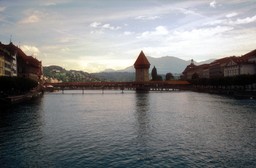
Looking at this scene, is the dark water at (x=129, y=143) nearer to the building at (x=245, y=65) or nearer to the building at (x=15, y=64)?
the building at (x=15, y=64)

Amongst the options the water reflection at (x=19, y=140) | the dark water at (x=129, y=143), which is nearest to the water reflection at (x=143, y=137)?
the dark water at (x=129, y=143)

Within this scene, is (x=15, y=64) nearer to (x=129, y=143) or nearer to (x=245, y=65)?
(x=245, y=65)

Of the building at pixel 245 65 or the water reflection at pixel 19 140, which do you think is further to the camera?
the building at pixel 245 65

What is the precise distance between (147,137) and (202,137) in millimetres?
5364

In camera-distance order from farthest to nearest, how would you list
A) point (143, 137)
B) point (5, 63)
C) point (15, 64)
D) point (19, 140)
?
point (15, 64) → point (5, 63) → point (143, 137) → point (19, 140)

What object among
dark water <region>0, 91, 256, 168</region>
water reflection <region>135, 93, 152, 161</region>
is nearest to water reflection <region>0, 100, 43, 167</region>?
dark water <region>0, 91, 256, 168</region>

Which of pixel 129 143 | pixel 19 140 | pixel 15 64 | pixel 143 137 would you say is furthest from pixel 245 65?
pixel 19 140

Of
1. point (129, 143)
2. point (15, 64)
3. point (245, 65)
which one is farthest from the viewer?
point (245, 65)

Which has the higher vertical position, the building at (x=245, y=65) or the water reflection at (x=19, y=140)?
the building at (x=245, y=65)

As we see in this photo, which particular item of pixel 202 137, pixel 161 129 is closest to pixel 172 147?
pixel 202 137

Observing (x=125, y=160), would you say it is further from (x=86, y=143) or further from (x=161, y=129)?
(x=161, y=129)

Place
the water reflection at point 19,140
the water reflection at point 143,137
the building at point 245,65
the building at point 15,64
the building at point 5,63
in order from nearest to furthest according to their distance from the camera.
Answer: the water reflection at point 19,140 < the water reflection at point 143,137 < the building at point 5,63 < the building at point 15,64 < the building at point 245,65

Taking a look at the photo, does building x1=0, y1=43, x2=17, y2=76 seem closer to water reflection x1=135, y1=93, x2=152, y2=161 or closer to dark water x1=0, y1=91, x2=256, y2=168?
dark water x1=0, y1=91, x2=256, y2=168

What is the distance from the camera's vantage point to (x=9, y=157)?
2552 centimetres
